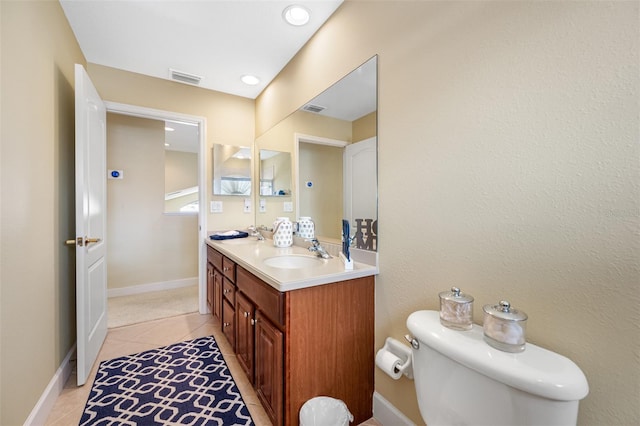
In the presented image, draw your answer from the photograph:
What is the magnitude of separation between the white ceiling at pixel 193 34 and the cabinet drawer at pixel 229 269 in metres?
1.63

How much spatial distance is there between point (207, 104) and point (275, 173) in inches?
42.0

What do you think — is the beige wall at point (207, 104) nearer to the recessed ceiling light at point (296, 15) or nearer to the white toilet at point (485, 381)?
the recessed ceiling light at point (296, 15)

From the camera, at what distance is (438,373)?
33.0 inches

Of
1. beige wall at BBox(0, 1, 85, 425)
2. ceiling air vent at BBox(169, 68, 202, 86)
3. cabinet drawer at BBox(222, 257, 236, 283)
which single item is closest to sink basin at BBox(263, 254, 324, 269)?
cabinet drawer at BBox(222, 257, 236, 283)

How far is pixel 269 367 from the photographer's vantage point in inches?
51.0

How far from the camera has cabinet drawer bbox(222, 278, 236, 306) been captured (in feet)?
5.98

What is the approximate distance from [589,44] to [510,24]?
0.81ft

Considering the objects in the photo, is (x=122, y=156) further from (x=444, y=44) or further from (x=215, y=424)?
(x=444, y=44)

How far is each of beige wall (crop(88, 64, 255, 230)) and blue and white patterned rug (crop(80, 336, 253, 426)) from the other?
4.24ft

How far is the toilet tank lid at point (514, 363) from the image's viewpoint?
0.61 meters

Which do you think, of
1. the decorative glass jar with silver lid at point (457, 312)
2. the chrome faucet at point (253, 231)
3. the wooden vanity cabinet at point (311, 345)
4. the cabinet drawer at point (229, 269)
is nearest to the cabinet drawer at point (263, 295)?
the wooden vanity cabinet at point (311, 345)

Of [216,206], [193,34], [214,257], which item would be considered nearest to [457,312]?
[214,257]

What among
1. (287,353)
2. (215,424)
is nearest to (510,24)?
(287,353)

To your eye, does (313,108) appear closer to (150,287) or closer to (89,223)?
(89,223)
